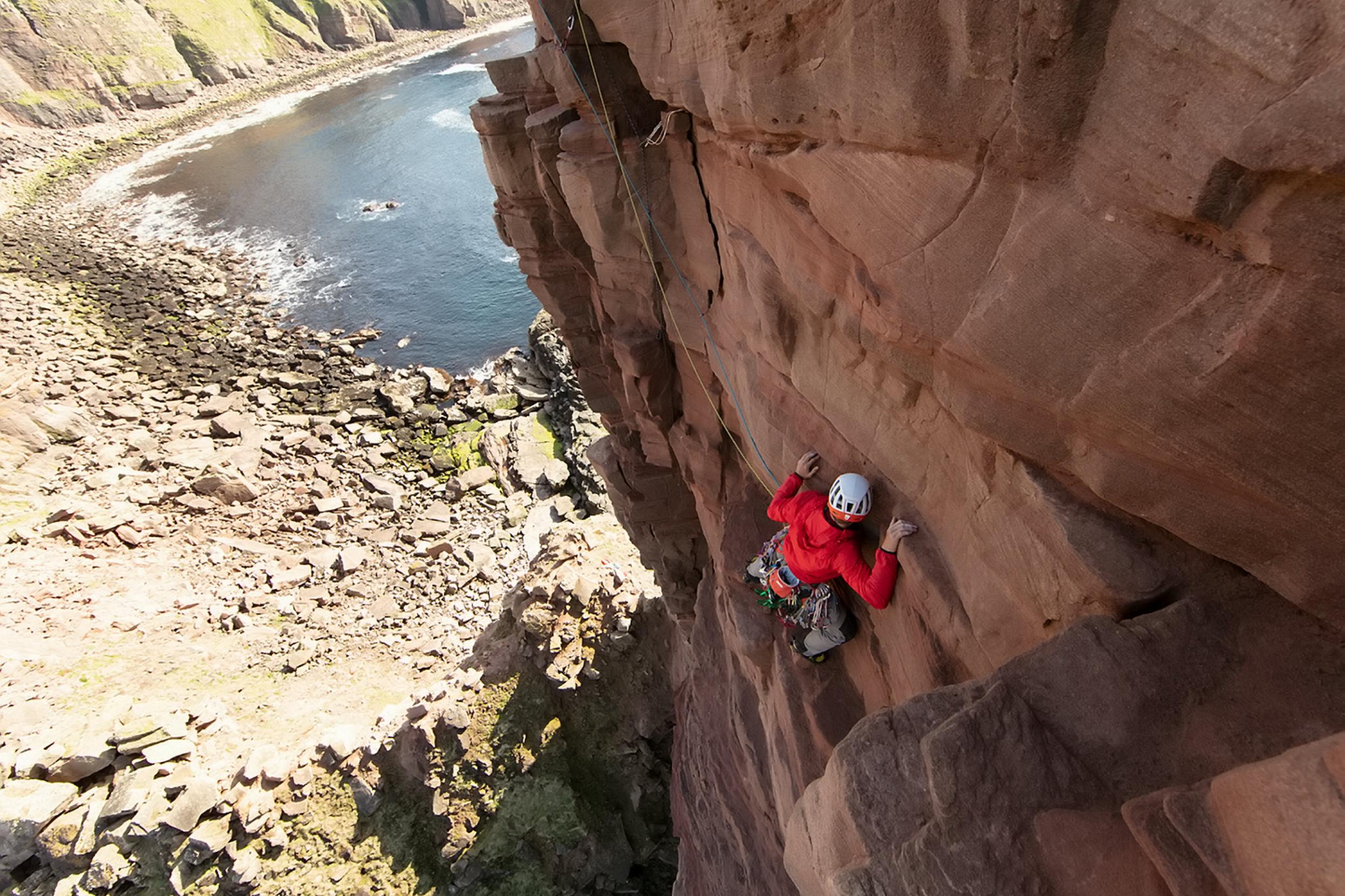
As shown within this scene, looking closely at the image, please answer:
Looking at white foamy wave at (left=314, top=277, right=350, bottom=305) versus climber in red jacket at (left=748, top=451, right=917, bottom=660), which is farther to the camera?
white foamy wave at (left=314, top=277, right=350, bottom=305)

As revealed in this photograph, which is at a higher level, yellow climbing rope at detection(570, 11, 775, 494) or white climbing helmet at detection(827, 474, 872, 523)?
yellow climbing rope at detection(570, 11, 775, 494)

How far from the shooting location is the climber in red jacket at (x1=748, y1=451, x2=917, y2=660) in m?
4.96

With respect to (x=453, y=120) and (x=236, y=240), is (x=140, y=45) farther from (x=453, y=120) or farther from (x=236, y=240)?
(x=236, y=240)

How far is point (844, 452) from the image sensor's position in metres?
5.61

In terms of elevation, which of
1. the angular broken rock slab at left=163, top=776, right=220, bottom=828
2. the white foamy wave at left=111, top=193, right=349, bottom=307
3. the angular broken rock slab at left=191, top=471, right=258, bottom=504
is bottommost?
the angular broken rock slab at left=163, top=776, right=220, bottom=828

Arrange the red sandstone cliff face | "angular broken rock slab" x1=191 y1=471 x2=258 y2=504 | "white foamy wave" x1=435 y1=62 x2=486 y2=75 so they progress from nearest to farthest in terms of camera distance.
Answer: the red sandstone cliff face
"angular broken rock slab" x1=191 y1=471 x2=258 y2=504
"white foamy wave" x1=435 y1=62 x2=486 y2=75

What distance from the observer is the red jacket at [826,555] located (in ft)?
16.3

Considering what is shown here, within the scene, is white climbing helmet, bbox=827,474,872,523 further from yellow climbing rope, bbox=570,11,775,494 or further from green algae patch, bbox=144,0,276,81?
green algae patch, bbox=144,0,276,81

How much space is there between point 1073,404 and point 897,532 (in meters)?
1.70

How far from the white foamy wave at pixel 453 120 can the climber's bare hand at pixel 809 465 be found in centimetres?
5096

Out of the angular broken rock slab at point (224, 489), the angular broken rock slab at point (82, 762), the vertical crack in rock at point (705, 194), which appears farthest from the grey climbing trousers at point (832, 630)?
the angular broken rock slab at point (224, 489)

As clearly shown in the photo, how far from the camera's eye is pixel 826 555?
539 centimetres

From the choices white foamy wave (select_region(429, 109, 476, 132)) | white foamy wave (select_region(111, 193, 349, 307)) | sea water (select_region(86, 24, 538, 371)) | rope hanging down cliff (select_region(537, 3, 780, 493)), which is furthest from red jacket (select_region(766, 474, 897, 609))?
white foamy wave (select_region(429, 109, 476, 132))

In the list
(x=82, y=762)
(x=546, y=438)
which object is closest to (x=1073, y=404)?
(x=82, y=762)
